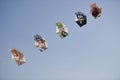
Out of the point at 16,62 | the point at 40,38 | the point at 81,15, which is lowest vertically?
the point at 16,62

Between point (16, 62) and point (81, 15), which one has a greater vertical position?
point (81, 15)

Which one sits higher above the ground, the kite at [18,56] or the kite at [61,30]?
the kite at [61,30]

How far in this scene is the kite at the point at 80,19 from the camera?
525cm

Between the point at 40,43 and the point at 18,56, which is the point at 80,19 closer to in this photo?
the point at 40,43

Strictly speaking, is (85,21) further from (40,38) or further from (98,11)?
(40,38)

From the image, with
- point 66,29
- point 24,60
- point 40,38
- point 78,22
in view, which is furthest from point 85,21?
point 24,60

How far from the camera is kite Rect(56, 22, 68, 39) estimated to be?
529 centimetres

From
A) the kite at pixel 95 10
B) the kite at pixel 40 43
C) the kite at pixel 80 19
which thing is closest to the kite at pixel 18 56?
the kite at pixel 40 43

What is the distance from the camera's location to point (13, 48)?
5.40 metres

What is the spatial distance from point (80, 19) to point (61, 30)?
1.82 ft

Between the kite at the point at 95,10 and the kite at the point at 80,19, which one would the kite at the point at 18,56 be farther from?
the kite at the point at 95,10

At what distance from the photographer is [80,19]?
5.26 meters

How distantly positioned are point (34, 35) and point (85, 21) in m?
1.35

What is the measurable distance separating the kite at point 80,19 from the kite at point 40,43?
0.98m
